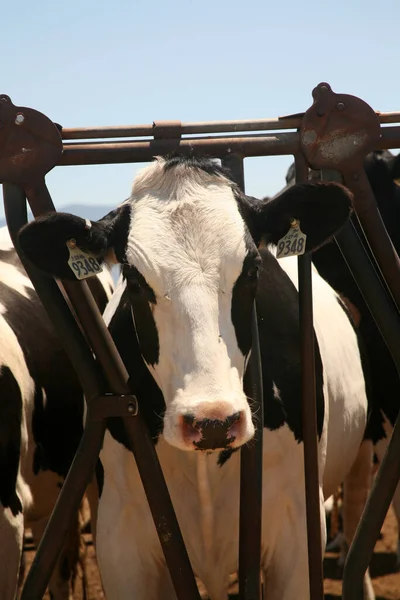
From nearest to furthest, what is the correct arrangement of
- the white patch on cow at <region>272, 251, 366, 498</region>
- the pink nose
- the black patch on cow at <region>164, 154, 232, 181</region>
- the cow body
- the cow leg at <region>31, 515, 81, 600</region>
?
the pink nose
the black patch on cow at <region>164, 154, 232, 181</region>
the cow body
the white patch on cow at <region>272, 251, 366, 498</region>
the cow leg at <region>31, 515, 81, 600</region>

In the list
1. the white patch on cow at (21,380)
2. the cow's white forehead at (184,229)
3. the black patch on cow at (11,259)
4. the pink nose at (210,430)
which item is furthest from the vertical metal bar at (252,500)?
the black patch on cow at (11,259)

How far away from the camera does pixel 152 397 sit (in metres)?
3.80

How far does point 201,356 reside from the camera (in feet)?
10.7

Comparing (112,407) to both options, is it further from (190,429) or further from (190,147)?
(190,147)

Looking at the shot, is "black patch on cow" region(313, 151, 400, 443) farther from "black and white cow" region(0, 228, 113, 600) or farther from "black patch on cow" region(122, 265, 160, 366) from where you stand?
"black patch on cow" region(122, 265, 160, 366)

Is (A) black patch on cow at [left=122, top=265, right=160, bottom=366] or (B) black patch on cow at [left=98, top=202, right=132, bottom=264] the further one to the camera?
(B) black patch on cow at [left=98, top=202, right=132, bottom=264]

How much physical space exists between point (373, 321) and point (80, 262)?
8.84ft

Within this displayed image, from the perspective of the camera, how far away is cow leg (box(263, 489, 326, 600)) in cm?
399

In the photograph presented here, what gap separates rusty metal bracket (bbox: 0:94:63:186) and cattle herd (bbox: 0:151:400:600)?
0.26 metres

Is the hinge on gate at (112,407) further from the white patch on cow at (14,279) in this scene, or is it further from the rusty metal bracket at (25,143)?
the white patch on cow at (14,279)

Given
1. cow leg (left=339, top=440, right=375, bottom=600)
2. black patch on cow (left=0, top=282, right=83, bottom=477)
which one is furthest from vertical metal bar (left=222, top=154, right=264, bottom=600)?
cow leg (left=339, top=440, right=375, bottom=600)

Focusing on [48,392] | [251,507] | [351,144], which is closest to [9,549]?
[48,392]

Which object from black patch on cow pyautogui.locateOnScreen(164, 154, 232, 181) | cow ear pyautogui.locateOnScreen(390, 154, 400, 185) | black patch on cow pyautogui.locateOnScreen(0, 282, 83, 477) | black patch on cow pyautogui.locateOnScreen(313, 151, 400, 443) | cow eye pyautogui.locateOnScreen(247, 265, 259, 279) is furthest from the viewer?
cow ear pyautogui.locateOnScreen(390, 154, 400, 185)

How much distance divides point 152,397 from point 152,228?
67 cm
